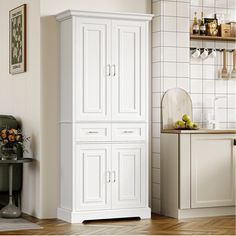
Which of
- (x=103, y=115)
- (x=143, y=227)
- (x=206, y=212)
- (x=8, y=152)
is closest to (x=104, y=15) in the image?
(x=103, y=115)

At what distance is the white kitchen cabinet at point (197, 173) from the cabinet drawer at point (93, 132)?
681 mm

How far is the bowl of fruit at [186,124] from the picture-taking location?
657 centimetres

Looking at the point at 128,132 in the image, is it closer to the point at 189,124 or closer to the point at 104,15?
the point at 189,124

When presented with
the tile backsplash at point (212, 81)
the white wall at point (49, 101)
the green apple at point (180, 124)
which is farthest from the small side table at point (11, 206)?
the tile backsplash at point (212, 81)

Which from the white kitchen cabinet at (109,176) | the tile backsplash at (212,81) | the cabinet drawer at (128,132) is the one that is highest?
the tile backsplash at (212,81)

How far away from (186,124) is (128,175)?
78 cm

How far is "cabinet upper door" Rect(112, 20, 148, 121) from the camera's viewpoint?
6.33 metres

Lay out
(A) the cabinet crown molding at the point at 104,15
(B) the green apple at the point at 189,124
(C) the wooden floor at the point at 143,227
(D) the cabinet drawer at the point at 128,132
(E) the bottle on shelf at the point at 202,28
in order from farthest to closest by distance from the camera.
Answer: (E) the bottle on shelf at the point at 202,28
(B) the green apple at the point at 189,124
(D) the cabinet drawer at the point at 128,132
(A) the cabinet crown molding at the point at 104,15
(C) the wooden floor at the point at 143,227

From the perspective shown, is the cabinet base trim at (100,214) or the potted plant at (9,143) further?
the potted plant at (9,143)

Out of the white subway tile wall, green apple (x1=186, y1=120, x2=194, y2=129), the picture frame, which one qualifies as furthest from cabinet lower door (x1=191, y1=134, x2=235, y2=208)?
the picture frame

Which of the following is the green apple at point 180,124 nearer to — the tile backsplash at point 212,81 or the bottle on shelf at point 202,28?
the tile backsplash at point 212,81

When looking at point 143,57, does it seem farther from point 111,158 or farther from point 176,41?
point 111,158

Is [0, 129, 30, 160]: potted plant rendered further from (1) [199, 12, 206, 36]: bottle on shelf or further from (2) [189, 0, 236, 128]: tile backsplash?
(1) [199, 12, 206, 36]: bottle on shelf

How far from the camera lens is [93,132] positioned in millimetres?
6230
